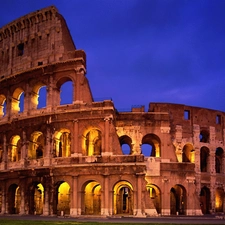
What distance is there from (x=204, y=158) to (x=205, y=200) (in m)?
4.31

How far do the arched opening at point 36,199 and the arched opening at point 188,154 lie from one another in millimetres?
14213

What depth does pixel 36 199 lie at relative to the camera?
3316 cm

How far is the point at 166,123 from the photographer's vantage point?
111ft

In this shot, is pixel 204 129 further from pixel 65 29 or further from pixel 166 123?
pixel 65 29

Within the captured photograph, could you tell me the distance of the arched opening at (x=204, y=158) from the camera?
3862 cm

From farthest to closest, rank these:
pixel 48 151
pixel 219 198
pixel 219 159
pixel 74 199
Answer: pixel 219 159
pixel 219 198
pixel 48 151
pixel 74 199

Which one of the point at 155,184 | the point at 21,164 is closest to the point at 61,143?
the point at 21,164

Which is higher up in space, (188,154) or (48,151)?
(188,154)

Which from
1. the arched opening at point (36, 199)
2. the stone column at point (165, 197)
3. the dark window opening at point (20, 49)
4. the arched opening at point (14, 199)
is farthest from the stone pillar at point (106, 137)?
the dark window opening at point (20, 49)

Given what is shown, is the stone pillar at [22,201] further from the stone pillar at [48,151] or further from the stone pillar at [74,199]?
the stone pillar at [74,199]

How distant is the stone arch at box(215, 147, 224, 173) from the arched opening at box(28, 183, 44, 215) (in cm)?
1809

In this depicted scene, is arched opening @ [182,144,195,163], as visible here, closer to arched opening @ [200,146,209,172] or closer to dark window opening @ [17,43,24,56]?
arched opening @ [200,146,209,172]

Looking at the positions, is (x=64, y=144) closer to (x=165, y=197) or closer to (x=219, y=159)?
(x=165, y=197)

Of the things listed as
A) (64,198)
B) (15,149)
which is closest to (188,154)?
(64,198)
